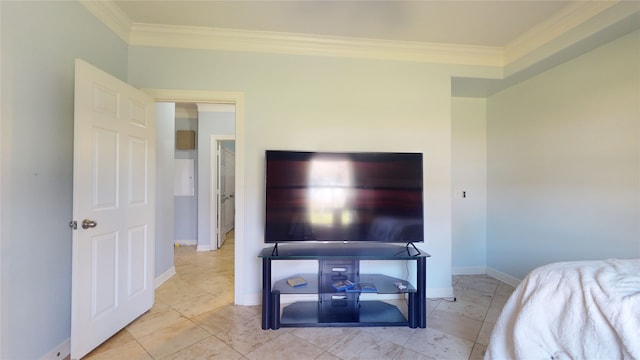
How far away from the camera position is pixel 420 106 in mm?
2668

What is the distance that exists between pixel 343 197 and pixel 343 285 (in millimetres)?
764

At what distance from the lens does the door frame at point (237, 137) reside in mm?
2422

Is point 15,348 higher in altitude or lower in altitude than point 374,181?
lower

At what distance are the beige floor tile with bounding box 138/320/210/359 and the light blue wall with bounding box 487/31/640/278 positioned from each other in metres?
3.35

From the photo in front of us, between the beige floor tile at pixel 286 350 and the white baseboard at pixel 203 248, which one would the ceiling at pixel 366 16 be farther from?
the white baseboard at pixel 203 248

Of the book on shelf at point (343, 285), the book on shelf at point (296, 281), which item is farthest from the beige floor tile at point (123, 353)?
the book on shelf at point (343, 285)

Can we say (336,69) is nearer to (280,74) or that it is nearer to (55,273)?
(280,74)

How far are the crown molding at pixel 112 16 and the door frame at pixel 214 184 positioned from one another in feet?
7.18

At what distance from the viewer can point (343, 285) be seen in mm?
2227

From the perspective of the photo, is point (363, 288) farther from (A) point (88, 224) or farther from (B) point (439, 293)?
(A) point (88, 224)

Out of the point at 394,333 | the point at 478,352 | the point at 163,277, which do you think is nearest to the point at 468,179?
the point at 478,352

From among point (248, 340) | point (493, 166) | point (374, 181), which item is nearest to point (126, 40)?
point (374, 181)

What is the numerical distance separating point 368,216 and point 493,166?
2060 millimetres

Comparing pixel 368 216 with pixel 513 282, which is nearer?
pixel 368 216
